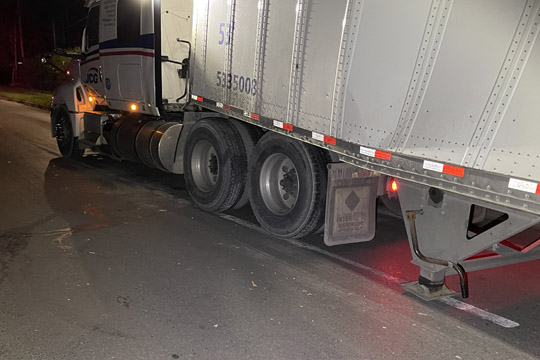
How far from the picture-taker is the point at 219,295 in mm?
4875

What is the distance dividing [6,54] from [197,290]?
51324mm

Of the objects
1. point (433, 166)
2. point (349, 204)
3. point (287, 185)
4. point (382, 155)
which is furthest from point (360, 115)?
point (287, 185)

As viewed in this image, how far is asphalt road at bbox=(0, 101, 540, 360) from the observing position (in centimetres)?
399

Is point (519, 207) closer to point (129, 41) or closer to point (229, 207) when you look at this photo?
point (229, 207)

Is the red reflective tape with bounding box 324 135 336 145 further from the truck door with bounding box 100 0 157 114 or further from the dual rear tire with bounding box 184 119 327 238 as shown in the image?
the truck door with bounding box 100 0 157 114

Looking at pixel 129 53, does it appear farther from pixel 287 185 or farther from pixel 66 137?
pixel 287 185

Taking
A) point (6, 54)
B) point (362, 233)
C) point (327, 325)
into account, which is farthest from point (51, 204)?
point (6, 54)

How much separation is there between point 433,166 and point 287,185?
2663 millimetres

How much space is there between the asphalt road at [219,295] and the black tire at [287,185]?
10.5 inches

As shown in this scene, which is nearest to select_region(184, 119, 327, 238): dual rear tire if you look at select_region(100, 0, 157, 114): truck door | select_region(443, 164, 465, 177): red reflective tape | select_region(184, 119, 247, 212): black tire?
select_region(184, 119, 247, 212): black tire

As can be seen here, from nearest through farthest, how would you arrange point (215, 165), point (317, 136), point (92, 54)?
point (317, 136) < point (215, 165) < point (92, 54)

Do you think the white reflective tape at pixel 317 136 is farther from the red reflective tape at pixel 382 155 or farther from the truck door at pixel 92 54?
the truck door at pixel 92 54

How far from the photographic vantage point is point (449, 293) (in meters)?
4.99

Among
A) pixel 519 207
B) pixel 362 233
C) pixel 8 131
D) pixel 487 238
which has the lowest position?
pixel 8 131
